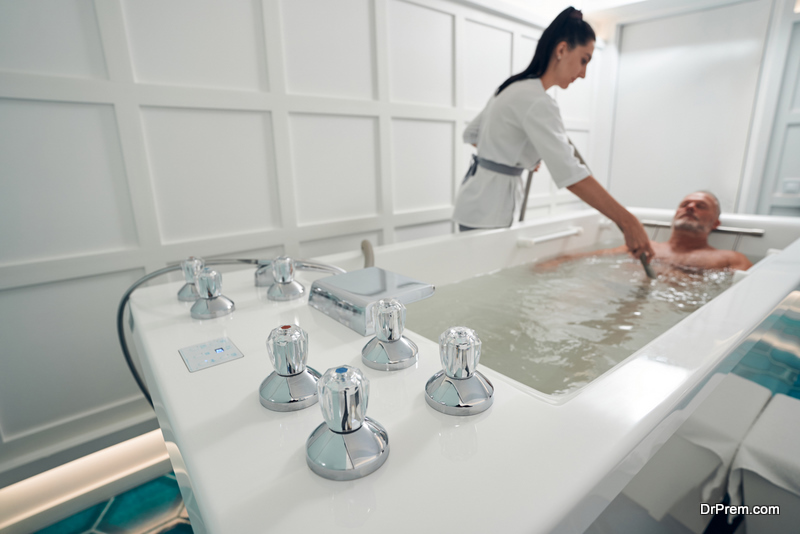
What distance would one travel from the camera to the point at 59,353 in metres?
1.25

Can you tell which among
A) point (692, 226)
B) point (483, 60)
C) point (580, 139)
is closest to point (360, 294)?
point (692, 226)

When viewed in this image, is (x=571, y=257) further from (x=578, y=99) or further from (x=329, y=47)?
(x=578, y=99)

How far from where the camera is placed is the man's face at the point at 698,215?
1.86m

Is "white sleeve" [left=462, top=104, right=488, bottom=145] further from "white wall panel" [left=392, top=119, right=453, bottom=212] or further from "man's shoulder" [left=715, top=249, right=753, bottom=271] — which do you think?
"man's shoulder" [left=715, top=249, right=753, bottom=271]

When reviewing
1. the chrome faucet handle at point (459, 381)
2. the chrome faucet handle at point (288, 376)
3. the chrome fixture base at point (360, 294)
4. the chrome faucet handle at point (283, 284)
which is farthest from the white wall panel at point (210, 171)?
the chrome faucet handle at point (459, 381)

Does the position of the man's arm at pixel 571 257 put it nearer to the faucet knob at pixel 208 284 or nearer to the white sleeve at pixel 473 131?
the white sleeve at pixel 473 131

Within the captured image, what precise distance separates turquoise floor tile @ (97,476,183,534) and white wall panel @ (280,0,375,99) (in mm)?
1432

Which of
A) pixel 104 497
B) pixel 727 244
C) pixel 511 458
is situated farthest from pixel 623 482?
pixel 727 244

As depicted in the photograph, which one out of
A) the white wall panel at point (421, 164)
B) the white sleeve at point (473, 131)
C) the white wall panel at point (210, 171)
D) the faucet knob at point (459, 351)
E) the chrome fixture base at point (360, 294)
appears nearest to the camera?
the faucet knob at point (459, 351)

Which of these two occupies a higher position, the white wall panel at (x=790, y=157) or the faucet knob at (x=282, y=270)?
the white wall panel at (x=790, y=157)

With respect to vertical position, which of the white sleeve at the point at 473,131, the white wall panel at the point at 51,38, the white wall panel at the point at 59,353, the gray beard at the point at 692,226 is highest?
the white wall panel at the point at 51,38

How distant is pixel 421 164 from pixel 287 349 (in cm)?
175

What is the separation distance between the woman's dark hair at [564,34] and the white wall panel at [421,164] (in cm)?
65

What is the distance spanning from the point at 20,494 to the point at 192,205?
3.13 feet
